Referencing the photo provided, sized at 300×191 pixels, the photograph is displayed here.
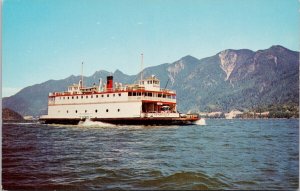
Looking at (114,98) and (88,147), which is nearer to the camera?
(88,147)

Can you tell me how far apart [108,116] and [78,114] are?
18.2 feet

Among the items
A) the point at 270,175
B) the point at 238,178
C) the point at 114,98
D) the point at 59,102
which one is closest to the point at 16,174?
the point at 238,178

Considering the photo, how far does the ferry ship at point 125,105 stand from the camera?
31547 mm

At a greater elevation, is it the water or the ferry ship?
the ferry ship

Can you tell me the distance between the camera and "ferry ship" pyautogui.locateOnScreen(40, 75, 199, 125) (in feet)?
104

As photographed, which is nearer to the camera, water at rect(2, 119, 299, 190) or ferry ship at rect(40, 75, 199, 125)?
water at rect(2, 119, 299, 190)

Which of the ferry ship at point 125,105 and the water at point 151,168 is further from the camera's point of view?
the ferry ship at point 125,105

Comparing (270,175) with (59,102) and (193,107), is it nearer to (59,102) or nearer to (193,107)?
(59,102)

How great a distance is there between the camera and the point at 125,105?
33438 millimetres

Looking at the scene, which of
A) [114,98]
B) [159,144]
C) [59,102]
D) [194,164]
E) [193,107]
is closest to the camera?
[194,164]

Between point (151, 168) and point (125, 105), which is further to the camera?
point (125, 105)

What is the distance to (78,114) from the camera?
38.8 meters

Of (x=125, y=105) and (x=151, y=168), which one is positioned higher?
(x=125, y=105)

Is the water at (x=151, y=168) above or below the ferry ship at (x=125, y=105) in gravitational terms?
below
